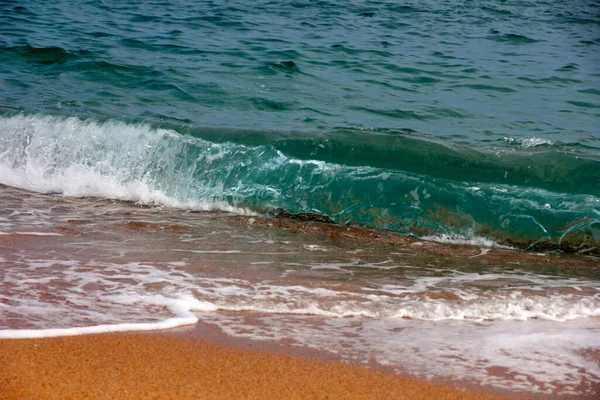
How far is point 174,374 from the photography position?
2.85m

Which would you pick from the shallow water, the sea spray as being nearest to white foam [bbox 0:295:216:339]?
the shallow water

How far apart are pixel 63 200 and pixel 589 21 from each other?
11.2m

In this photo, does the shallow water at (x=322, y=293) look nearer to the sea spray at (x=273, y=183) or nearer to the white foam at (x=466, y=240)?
the white foam at (x=466, y=240)

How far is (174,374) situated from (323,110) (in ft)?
20.4

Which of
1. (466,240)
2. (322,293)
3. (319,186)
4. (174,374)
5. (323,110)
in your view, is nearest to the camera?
(174,374)

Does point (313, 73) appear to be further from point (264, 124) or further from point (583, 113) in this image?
point (583, 113)

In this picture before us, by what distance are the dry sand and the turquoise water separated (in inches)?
116

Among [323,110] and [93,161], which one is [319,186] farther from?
[323,110]

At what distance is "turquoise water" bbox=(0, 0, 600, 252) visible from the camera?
6.25 metres

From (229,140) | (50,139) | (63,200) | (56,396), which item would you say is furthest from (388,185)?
(56,396)

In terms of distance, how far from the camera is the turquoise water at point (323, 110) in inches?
246

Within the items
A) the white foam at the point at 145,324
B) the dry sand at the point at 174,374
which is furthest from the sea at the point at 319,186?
the dry sand at the point at 174,374

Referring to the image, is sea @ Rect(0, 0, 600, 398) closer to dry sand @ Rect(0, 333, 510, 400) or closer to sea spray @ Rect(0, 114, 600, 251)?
sea spray @ Rect(0, 114, 600, 251)

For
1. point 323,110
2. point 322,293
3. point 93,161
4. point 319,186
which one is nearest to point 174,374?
point 322,293
